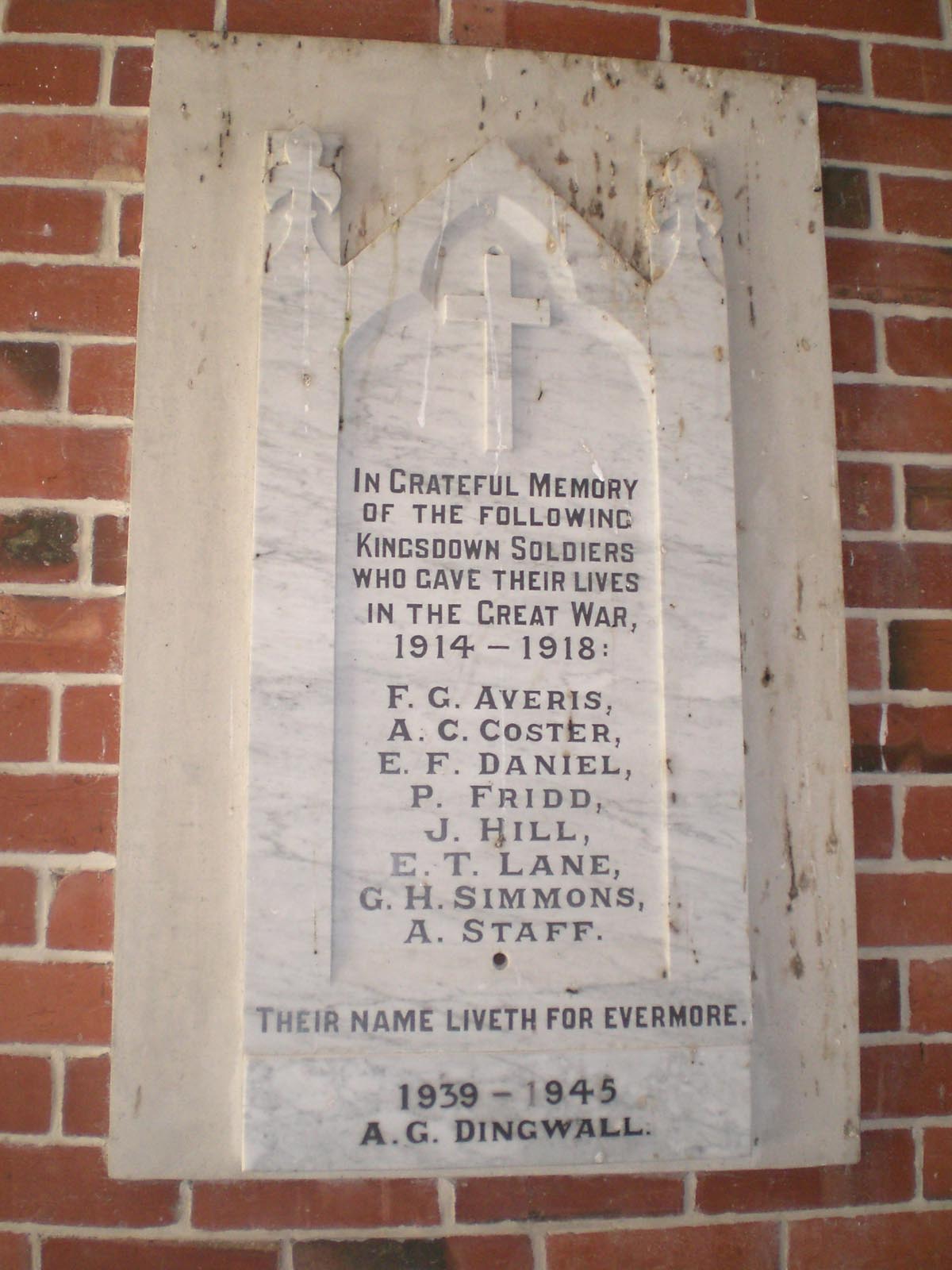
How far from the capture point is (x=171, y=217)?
54.6 inches

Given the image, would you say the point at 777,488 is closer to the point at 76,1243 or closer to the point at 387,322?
the point at 387,322

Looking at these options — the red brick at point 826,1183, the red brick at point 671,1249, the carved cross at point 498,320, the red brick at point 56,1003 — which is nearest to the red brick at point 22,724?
the red brick at point 56,1003

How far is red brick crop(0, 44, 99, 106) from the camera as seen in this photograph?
1.46m

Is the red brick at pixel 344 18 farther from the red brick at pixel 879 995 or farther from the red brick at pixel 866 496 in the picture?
the red brick at pixel 879 995

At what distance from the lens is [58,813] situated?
4.43 feet

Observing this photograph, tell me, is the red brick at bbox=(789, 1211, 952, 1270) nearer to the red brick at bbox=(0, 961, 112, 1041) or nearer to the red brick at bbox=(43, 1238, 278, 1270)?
the red brick at bbox=(43, 1238, 278, 1270)

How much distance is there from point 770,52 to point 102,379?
3.75ft

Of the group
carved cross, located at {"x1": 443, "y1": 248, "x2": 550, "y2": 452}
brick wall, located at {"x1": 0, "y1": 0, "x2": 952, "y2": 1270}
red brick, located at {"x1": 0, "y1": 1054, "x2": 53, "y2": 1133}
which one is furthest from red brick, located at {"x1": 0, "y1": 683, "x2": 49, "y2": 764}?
carved cross, located at {"x1": 443, "y1": 248, "x2": 550, "y2": 452}

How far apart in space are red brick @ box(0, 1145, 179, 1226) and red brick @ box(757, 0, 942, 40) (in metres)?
1.93

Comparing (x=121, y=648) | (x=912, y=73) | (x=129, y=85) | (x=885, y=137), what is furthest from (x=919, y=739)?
(x=129, y=85)

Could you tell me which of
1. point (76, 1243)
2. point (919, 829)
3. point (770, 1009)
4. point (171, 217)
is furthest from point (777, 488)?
point (76, 1243)

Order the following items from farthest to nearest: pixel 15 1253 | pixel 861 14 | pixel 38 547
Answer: pixel 861 14 < pixel 38 547 < pixel 15 1253

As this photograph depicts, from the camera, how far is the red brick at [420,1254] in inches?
51.1

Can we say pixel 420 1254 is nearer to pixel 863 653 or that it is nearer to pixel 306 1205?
pixel 306 1205
